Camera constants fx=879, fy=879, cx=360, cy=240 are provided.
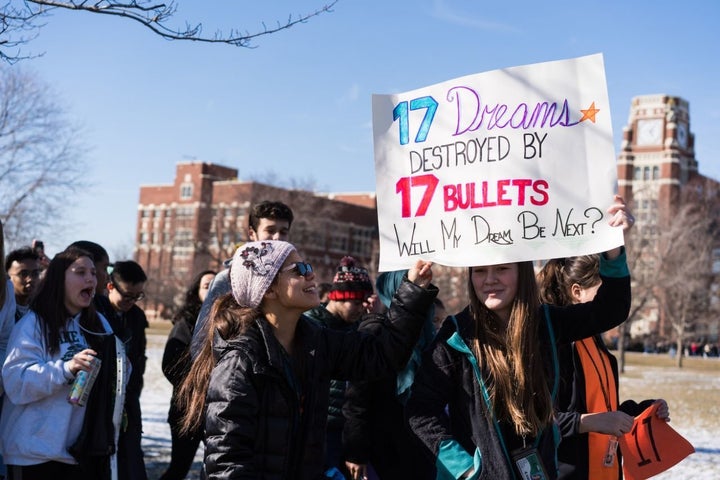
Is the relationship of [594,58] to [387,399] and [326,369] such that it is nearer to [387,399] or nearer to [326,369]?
[326,369]

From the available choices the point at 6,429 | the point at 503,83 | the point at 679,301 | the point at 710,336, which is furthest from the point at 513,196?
the point at 710,336

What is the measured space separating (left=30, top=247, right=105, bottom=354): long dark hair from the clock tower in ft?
301

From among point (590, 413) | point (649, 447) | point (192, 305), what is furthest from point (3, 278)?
point (649, 447)

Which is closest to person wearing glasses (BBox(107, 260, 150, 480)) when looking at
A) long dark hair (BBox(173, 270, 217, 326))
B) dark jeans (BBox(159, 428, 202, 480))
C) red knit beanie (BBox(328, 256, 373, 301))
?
long dark hair (BBox(173, 270, 217, 326))

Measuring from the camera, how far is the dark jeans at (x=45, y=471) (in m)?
4.62

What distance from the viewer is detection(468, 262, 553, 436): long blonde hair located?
11.5ft

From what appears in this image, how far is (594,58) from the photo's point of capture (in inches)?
143

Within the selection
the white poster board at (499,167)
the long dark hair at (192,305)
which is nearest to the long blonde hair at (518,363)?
the white poster board at (499,167)

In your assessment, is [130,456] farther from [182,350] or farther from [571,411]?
[571,411]

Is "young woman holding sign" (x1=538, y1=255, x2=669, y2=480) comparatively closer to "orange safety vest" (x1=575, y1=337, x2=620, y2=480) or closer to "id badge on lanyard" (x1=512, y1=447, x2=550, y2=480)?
"orange safety vest" (x1=575, y1=337, x2=620, y2=480)

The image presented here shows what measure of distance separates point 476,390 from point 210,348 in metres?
1.17

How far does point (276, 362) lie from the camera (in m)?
3.53

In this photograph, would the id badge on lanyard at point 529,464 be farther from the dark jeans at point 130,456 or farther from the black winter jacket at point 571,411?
the dark jeans at point 130,456

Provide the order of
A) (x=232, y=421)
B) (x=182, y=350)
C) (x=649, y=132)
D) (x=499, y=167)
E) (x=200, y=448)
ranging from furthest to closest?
1. (x=649, y=132)
2. (x=200, y=448)
3. (x=182, y=350)
4. (x=499, y=167)
5. (x=232, y=421)
